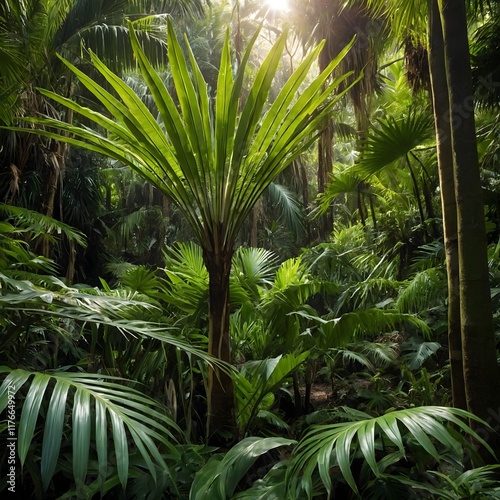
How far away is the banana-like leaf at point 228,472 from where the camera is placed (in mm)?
1910

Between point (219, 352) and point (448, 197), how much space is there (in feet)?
5.11

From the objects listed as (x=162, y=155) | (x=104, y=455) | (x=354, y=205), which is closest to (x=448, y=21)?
(x=162, y=155)

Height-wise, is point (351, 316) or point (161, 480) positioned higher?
point (351, 316)

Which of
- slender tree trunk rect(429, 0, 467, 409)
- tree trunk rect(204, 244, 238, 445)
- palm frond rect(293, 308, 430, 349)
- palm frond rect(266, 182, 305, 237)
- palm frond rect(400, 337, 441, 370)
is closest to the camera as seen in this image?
tree trunk rect(204, 244, 238, 445)

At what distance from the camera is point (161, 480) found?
2.08 meters

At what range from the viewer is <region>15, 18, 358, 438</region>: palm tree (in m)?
2.34

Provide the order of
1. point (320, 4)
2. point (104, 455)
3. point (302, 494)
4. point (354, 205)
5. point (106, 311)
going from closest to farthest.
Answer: point (104, 455) → point (302, 494) → point (106, 311) → point (320, 4) → point (354, 205)

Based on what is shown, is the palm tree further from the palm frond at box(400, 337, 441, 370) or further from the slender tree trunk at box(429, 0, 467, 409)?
the palm frond at box(400, 337, 441, 370)

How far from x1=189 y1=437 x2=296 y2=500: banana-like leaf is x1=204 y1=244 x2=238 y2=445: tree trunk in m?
0.41

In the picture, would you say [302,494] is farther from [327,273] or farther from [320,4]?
[320,4]

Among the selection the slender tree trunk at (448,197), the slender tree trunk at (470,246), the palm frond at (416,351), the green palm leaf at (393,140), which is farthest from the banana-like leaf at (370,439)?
the green palm leaf at (393,140)

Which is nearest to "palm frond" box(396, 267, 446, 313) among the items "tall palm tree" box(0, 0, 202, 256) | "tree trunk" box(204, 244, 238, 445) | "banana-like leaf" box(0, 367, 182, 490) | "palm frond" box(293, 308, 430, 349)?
"palm frond" box(293, 308, 430, 349)

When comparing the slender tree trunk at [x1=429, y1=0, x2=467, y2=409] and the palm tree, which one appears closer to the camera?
the palm tree

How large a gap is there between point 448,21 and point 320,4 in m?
4.91
